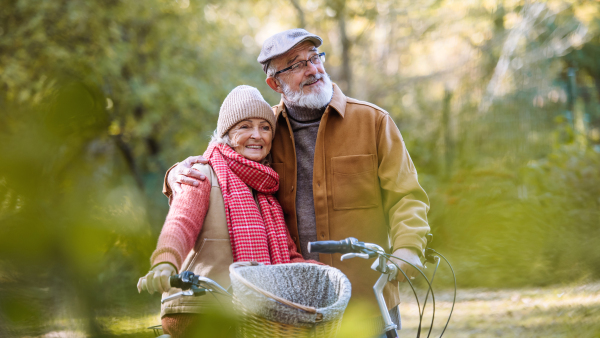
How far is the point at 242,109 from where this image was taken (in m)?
2.34

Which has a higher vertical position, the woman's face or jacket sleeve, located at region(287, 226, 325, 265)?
the woman's face

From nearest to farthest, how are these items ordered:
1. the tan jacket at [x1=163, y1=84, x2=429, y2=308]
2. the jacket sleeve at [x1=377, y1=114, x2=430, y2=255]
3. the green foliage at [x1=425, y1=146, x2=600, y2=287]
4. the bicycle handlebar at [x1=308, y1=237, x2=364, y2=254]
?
the green foliage at [x1=425, y1=146, x2=600, y2=287] < the bicycle handlebar at [x1=308, y1=237, x2=364, y2=254] < the jacket sleeve at [x1=377, y1=114, x2=430, y2=255] < the tan jacket at [x1=163, y1=84, x2=429, y2=308]

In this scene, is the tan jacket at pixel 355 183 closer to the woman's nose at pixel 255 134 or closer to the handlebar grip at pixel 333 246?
the woman's nose at pixel 255 134

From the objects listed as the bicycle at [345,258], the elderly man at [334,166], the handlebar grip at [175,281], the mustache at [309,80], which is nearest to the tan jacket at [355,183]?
the elderly man at [334,166]

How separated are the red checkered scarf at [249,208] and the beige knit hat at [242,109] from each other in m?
0.11

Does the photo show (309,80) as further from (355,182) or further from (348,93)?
(348,93)

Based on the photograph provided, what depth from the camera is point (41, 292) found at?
1.43ft

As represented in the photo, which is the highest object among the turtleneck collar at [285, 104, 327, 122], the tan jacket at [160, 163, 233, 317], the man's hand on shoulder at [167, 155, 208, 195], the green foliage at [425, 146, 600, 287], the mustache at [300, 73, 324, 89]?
the mustache at [300, 73, 324, 89]

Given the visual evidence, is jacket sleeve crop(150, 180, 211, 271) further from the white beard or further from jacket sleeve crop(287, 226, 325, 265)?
the white beard

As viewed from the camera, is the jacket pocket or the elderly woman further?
the jacket pocket

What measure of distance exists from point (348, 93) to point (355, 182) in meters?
10.7

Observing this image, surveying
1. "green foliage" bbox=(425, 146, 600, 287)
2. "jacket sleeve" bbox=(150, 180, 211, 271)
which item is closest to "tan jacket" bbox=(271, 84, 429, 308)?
"jacket sleeve" bbox=(150, 180, 211, 271)

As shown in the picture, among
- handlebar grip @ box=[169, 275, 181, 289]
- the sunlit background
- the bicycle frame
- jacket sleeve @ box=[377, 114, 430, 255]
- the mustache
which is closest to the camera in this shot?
the sunlit background

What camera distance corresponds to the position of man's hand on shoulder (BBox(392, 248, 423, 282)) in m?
2.00
